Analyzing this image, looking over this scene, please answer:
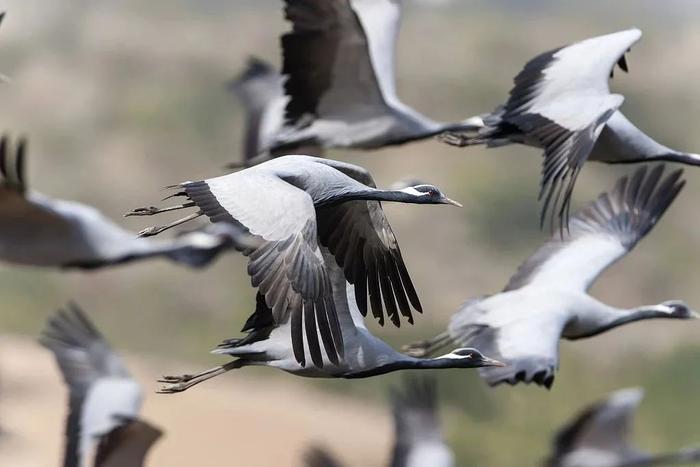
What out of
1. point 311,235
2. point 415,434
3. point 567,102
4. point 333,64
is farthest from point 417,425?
point 311,235

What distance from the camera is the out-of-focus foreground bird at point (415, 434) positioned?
8953 mm

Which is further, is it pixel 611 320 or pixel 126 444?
pixel 126 444

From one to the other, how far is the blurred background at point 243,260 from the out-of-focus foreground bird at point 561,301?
5.58 meters

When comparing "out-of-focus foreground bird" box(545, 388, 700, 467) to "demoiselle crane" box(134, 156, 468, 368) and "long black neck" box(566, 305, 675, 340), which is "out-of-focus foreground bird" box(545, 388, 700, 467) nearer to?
"long black neck" box(566, 305, 675, 340)

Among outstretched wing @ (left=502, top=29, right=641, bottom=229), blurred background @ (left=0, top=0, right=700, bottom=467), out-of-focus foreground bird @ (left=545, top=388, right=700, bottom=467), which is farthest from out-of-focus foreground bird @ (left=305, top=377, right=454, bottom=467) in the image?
blurred background @ (left=0, top=0, right=700, bottom=467)

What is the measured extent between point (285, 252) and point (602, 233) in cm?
327

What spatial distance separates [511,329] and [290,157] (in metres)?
1.66

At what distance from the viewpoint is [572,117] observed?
23.0ft

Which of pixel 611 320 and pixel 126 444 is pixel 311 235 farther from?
pixel 126 444

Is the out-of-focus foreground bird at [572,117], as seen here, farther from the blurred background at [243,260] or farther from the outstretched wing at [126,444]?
the blurred background at [243,260]

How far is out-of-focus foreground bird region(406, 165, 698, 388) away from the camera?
716 centimetres

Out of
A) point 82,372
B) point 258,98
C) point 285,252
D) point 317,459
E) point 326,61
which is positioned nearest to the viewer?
point 285,252

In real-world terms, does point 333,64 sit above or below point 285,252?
below

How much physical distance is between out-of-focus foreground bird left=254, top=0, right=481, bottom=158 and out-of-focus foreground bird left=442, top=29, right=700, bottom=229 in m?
0.78
